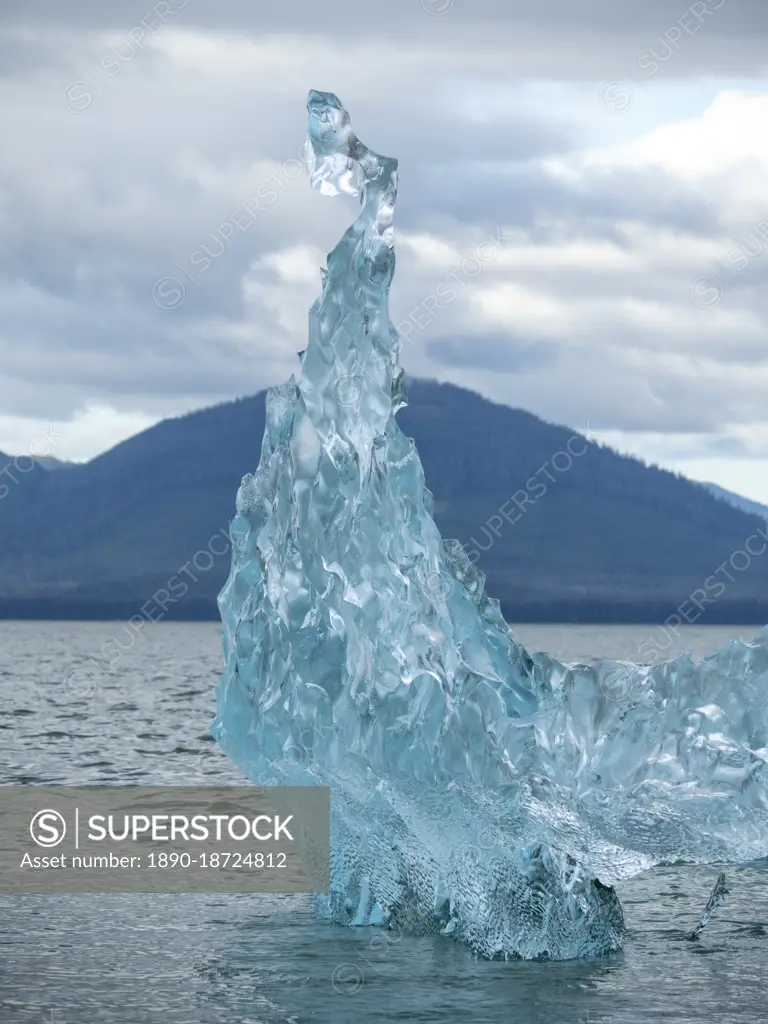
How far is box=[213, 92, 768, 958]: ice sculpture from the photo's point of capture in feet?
53.8

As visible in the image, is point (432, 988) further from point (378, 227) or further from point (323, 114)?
point (323, 114)

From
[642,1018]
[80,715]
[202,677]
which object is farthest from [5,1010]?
[202,677]

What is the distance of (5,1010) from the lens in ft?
46.1

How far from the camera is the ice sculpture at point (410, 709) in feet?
53.8

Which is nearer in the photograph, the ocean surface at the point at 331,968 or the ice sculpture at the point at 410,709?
the ocean surface at the point at 331,968

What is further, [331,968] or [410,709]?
[410,709]

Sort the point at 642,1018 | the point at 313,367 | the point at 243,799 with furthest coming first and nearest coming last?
the point at 243,799
the point at 313,367
the point at 642,1018

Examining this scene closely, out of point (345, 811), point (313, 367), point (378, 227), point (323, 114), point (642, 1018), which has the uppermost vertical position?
point (323, 114)

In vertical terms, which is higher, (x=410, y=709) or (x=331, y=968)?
(x=410, y=709)

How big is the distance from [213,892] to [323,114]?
33.4 ft

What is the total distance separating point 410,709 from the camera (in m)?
16.9

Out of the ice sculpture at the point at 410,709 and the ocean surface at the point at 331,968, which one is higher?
the ice sculpture at the point at 410,709

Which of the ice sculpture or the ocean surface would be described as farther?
the ice sculpture

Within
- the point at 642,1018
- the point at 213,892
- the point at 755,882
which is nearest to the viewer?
the point at 642,1018
